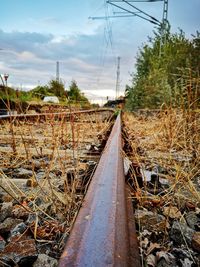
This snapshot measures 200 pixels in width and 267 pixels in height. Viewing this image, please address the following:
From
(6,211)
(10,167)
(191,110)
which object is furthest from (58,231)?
(191,110)

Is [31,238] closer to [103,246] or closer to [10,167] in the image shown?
[103,246]

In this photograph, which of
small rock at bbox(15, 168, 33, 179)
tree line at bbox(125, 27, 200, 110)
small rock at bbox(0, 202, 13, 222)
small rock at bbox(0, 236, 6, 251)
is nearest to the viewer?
small rock at bbox(0, 236, 6, 251)

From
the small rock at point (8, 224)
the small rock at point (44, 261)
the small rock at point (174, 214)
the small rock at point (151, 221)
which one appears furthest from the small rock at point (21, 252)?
the small rock at point (174, 214)

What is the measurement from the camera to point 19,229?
3.60ft

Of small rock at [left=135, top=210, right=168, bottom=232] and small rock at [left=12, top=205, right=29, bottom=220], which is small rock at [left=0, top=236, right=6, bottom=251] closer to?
small rock at [left=12, top=205, right=29, bottom=220]

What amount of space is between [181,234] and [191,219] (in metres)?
0.21

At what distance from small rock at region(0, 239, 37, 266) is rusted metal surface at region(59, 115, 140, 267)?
215 millimetres

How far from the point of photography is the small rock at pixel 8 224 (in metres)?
1.12

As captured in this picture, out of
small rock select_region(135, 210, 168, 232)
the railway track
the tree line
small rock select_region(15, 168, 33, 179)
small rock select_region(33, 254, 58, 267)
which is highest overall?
the tree line

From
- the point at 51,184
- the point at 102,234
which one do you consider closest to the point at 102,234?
the point at 102,234

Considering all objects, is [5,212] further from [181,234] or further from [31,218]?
[181,234]

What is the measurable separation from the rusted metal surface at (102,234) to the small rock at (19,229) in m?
0.29

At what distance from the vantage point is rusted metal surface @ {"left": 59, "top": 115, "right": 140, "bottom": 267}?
571 millimetres

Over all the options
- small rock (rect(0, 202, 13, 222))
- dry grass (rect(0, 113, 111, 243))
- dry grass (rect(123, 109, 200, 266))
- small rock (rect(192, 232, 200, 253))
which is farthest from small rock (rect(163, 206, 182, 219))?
small rock (rect(0, 202, 13, 222))
